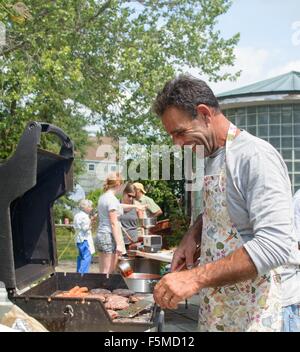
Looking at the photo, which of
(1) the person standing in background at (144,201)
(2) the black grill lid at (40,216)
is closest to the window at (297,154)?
(1) the person standing in background at (144,201)

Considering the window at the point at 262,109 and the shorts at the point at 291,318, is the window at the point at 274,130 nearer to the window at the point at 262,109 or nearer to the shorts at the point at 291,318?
the window at the point at 262,109

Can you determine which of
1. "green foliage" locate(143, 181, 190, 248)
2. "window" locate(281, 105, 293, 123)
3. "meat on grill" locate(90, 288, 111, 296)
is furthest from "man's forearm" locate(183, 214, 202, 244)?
"green foliage" locate(143, 181, 190, 248)

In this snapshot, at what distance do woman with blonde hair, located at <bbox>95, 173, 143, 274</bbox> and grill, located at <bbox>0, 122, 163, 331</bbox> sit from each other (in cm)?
368

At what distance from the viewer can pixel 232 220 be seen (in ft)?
6.12

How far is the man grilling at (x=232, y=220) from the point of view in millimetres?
1649

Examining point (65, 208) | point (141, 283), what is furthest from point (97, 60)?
point (65, 208)

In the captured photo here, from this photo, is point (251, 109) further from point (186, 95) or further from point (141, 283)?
point (186, 95)

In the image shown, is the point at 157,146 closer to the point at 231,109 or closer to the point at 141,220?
the point at 231,109

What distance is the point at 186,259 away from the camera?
225 cm

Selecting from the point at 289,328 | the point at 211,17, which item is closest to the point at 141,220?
the point at 289,328

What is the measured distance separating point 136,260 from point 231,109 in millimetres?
7732

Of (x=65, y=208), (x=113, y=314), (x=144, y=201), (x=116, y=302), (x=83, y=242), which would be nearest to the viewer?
(x=113, y=314)

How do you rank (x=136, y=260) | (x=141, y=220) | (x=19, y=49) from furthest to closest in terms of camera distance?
(x=19, y=49)
(x=141, y=220)
(x=136, y=260)

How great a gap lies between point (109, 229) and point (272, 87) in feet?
26.7
